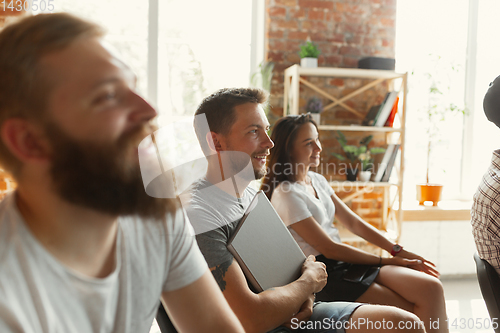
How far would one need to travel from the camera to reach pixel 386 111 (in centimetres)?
277

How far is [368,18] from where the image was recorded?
2984 millimetres

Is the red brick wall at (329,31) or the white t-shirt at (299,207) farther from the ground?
the red brick wall at (329,31)

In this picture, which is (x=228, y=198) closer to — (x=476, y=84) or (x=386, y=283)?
(x=386, y=283)

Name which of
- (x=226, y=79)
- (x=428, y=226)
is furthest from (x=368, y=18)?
(x=428, y=226)

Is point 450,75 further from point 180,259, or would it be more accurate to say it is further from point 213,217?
point 180,259

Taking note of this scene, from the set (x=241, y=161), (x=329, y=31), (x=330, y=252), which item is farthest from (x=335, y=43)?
(x=241, y=161)

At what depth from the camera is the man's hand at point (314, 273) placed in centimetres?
104

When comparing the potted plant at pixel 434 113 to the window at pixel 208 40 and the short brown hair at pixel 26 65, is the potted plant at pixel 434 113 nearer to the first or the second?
the window at pixel 208 40

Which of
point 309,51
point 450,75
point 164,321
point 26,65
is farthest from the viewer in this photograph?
point 450,75

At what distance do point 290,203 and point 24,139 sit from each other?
1183mm

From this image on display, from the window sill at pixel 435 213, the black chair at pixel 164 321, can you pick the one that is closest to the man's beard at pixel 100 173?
the black chair at pixel 164 321

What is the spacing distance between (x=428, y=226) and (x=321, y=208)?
1770 millimetres

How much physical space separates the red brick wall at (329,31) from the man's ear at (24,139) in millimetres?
→ 2543

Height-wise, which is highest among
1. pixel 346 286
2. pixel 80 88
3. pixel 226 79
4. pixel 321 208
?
pixel 226 79
